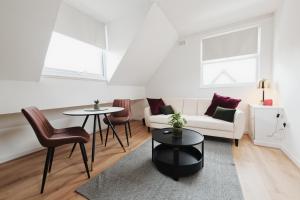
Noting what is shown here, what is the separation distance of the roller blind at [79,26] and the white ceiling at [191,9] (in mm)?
113

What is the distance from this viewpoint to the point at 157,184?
151 centimetres

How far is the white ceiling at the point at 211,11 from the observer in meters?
2.43

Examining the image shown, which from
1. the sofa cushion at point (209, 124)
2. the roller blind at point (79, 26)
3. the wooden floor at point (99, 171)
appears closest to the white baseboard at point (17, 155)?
the wooden floor at point (99, 171)

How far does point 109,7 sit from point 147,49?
113 centimetres

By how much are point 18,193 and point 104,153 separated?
1.05 meters

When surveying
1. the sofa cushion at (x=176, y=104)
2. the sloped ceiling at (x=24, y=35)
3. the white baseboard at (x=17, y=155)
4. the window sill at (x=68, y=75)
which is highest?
the sloped ceiling at (x=24, y=35)

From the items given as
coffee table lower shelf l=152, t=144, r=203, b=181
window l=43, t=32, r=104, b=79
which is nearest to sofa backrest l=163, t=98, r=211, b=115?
coffee table lower shelf l=152, t=144, r=203, b=181

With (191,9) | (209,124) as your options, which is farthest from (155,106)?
(191,9)

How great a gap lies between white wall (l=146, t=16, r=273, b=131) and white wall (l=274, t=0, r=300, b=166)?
1.29ft

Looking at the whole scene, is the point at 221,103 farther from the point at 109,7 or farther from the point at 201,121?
the point at 109,7

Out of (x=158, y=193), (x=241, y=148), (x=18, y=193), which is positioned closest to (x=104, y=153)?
(x=18, y=193)

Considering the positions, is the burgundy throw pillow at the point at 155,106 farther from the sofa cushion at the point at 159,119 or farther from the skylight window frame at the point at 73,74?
the skylight window frame at the point at 73,74

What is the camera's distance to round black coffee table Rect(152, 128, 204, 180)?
1.62m

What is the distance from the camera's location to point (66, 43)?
8.50 ft
